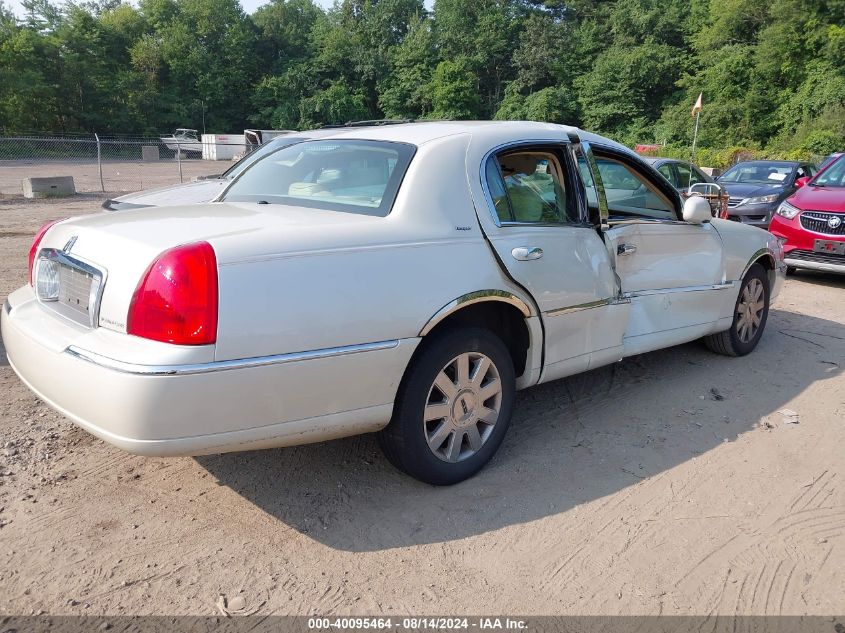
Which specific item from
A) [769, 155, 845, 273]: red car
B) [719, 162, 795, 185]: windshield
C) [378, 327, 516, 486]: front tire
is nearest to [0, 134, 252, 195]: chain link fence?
[719, 162, 795, 185]: windshield

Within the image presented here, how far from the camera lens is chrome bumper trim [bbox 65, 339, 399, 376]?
237cm

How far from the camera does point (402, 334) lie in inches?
110

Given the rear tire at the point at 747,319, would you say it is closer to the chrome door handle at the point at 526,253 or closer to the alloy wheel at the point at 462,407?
the chrome door handle at the point at 526,253

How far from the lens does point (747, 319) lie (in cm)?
537

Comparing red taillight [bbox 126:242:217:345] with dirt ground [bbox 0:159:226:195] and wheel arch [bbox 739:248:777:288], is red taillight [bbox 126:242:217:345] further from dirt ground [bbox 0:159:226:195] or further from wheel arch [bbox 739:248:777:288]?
dirt ground [bbox 0:159:226:195]

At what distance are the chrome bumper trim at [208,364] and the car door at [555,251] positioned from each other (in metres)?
1.02

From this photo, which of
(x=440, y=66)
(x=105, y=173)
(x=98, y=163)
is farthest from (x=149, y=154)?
(x=440, y=66)

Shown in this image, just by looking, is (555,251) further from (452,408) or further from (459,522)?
(459,522)

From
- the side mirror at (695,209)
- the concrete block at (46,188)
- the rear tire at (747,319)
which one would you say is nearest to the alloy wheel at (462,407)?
the side mirror at (695,209)

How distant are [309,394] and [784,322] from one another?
18.6 ft

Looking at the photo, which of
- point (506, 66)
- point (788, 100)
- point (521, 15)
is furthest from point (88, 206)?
point (521, 15)

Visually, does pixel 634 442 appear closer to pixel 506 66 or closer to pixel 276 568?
pixel 276 568

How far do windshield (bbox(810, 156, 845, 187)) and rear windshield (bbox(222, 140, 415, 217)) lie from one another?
798 centimetres

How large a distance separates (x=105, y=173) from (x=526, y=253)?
27.8 meters
